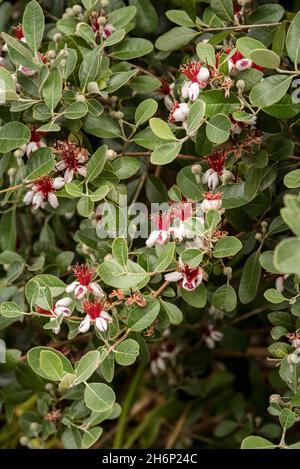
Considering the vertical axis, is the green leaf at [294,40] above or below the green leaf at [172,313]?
above

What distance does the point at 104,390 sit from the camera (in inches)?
37.5

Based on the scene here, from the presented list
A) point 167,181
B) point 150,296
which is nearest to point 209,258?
point 150,296

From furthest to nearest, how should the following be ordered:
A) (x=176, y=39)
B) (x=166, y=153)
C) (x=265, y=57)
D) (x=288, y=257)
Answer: (x=176, y=39), (x=166, y=153), (x=265, y=57), (x=288, y=257)

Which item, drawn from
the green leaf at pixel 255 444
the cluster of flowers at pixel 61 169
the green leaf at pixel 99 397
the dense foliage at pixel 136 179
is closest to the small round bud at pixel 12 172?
the dense foliage at pixel 136 179

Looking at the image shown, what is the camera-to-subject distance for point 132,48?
3.93 feet

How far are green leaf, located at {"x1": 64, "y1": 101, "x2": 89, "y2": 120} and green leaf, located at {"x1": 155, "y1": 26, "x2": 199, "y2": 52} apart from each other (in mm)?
252

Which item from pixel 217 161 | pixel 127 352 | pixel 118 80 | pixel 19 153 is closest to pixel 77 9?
pixel 118 80

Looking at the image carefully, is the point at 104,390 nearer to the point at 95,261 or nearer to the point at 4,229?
the point at 95,261

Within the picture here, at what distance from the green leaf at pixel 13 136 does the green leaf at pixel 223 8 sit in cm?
38

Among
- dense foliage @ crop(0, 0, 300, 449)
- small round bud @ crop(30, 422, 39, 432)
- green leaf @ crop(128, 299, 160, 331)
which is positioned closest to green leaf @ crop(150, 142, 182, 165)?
dense foliage @ crop(0, 0, 300, 449)

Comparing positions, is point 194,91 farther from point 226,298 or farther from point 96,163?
point 226,298

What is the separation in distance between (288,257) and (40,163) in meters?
0.49

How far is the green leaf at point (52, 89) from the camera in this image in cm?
102

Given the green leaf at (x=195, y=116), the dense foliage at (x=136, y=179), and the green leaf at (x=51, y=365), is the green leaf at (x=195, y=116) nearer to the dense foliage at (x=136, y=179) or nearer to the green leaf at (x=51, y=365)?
the dense foliage at (x=136, y=179)
